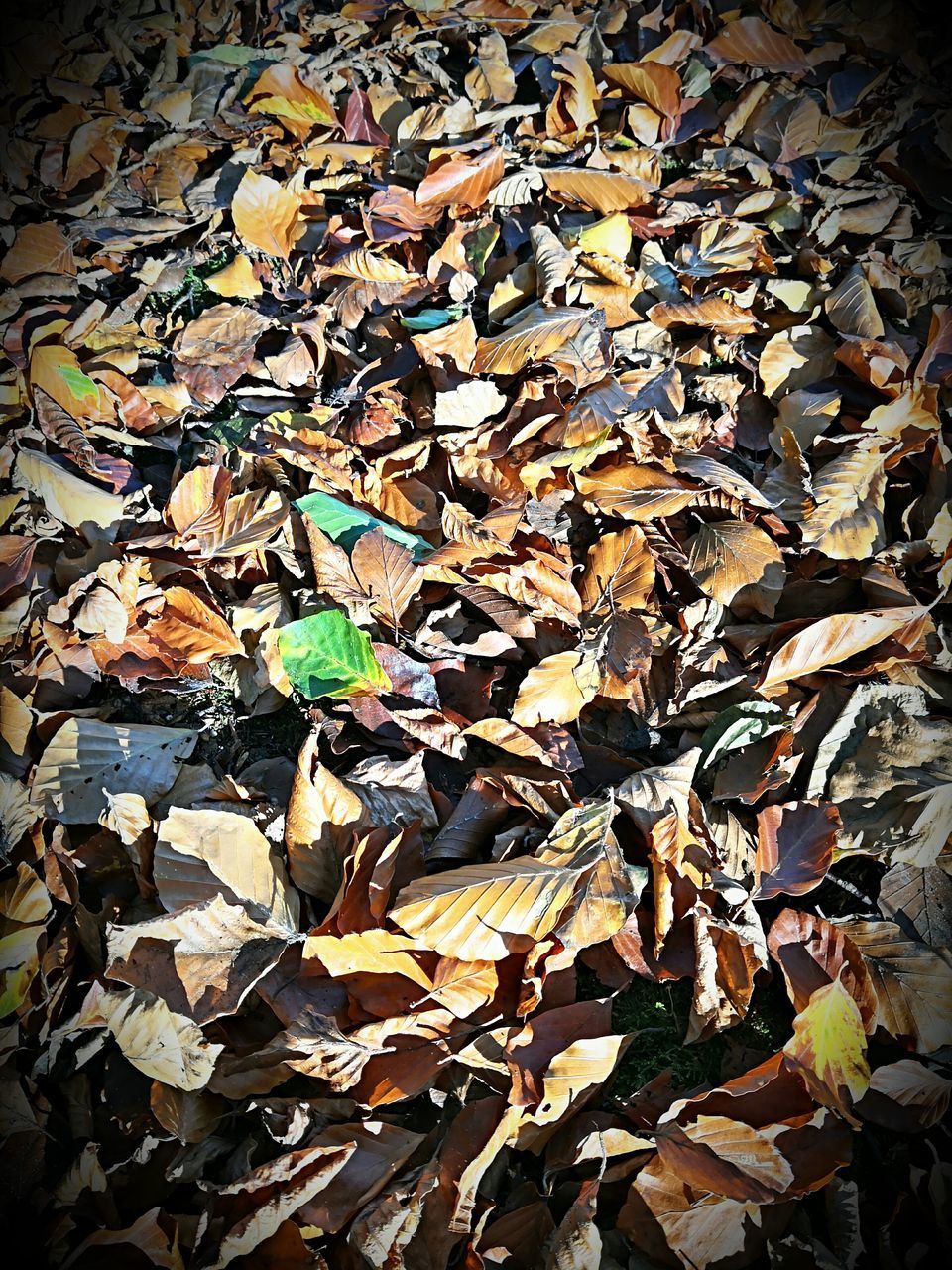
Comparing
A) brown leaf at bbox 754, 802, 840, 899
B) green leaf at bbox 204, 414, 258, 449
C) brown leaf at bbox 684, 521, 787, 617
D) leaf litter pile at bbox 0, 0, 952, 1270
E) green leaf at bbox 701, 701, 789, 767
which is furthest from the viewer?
green leaf at bbox 204, 414, 258, 449

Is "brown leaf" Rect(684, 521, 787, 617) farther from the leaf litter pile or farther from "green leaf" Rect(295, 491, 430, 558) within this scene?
"green leaf" Rect(295, 491, 430, 558)

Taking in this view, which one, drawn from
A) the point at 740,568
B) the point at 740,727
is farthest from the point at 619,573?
the point at 740,727

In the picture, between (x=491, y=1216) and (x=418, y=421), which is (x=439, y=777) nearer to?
(x=491, y=1216)

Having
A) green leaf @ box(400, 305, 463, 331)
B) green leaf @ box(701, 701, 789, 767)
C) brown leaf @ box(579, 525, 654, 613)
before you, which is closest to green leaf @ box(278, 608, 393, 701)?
brown leaf @ box(579, 525, 654, 613)

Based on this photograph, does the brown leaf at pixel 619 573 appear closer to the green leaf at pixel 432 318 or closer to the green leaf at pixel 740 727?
the green leaf at pixel 740 727

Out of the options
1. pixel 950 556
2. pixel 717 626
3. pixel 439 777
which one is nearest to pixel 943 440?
pixel 950 556
